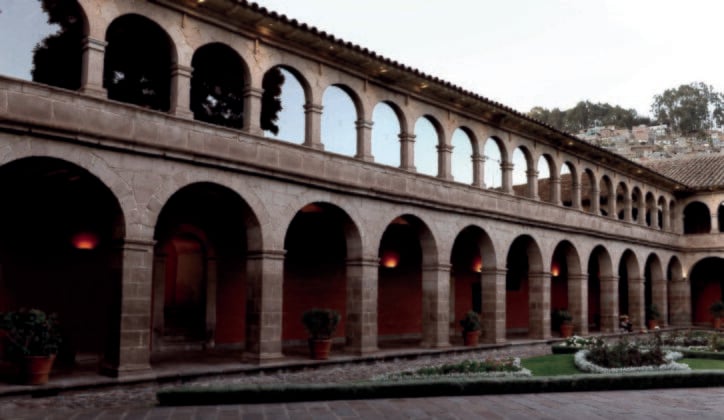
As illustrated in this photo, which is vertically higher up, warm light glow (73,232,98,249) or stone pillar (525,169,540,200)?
stone pillar (525,169,540,200)

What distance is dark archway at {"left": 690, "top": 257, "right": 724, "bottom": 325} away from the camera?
115ft

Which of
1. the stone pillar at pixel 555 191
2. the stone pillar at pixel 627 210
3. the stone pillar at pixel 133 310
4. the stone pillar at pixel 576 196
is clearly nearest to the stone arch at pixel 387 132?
the stone pillar at pixel 133 310

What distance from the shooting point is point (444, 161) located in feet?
63.1

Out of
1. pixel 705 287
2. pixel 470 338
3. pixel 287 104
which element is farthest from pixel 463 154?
pixel 705 287

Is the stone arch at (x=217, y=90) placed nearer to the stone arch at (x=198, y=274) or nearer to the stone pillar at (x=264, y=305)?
the stone arch at (x=198, y=274)

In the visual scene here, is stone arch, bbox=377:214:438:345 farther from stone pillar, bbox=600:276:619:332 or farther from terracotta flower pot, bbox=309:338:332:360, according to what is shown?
stone pillar, bbox=600:276:619:332

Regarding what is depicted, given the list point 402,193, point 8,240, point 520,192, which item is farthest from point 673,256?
point 8,240

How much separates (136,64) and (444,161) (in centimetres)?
872

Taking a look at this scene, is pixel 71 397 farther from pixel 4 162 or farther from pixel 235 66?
pixel 235 66

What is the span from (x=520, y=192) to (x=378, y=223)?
17602 mm

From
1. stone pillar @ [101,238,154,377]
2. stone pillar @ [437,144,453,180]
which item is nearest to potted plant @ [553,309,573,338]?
stone pillar @ [437,144,453,180]

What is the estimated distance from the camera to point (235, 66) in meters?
17.9

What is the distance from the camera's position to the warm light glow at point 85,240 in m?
14.0

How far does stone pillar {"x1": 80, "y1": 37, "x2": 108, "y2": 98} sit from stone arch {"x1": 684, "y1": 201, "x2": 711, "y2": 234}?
31188 mm
